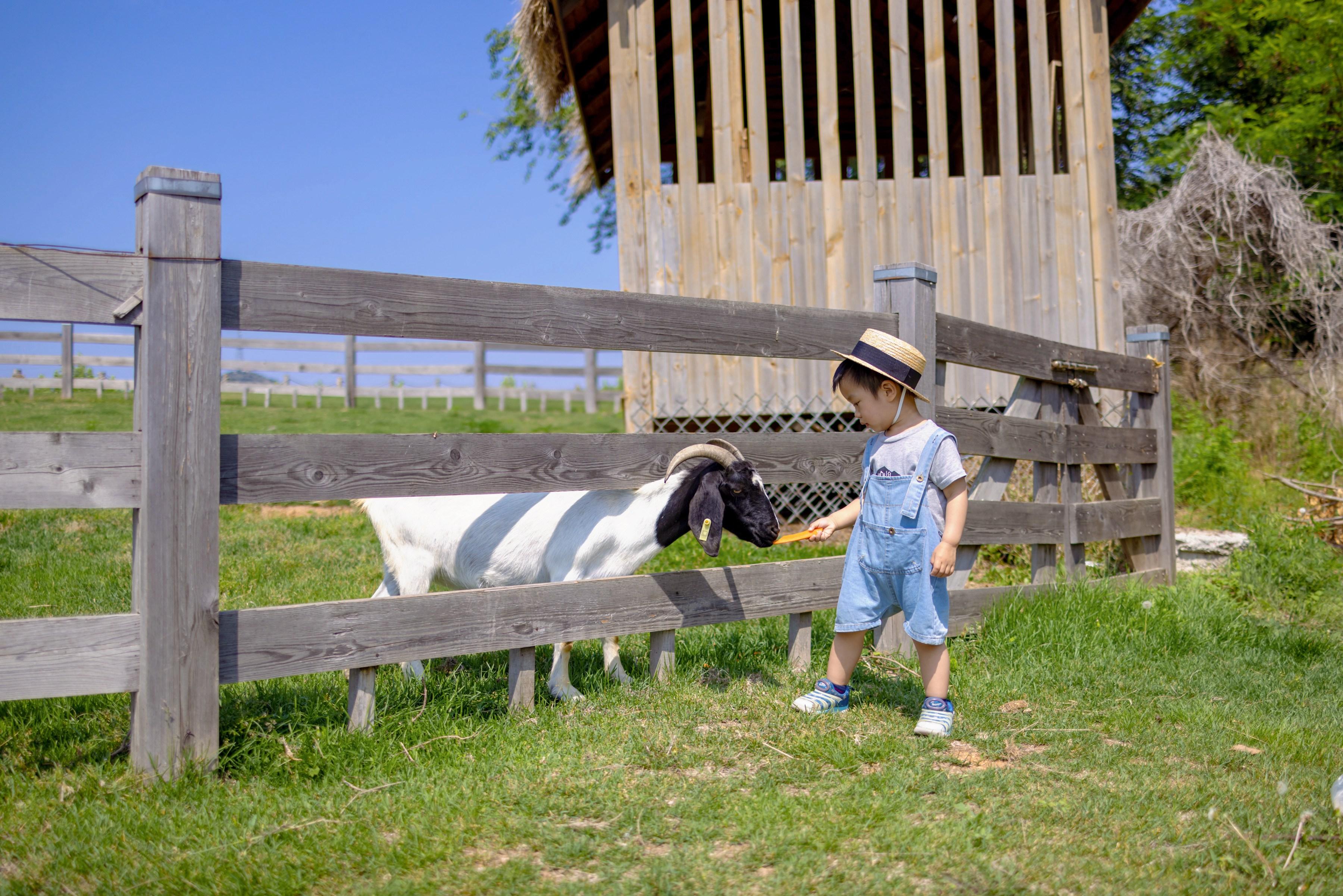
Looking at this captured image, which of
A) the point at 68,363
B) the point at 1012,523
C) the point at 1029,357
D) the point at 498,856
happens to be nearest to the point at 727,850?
the point at 498,856

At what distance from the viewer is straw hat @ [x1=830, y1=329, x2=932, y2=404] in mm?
4035

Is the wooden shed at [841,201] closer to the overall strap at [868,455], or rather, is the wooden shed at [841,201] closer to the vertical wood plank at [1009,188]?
the vertical wood plank at [1009,188]

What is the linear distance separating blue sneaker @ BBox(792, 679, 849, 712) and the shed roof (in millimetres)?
7704

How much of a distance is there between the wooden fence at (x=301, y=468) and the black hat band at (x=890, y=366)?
0.74m

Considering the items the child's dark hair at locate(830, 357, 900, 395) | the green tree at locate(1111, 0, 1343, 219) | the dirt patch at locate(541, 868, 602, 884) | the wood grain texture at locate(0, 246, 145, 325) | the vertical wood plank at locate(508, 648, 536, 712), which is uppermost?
the green tree at locate(1111, 0, 1343, 219)

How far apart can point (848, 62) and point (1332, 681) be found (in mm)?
11710

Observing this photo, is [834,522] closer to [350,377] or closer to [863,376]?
[863,376]

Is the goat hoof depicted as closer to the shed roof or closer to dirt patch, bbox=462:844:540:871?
dirt patch, bbox=462:844:540:871

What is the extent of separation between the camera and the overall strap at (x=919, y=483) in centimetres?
404

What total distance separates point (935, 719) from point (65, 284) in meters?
3.51

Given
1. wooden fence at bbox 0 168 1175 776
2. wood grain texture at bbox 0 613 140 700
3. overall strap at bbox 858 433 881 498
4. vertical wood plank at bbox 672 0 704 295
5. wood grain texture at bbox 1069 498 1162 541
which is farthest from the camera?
vertical wood plank at bbox 672 0 704 295

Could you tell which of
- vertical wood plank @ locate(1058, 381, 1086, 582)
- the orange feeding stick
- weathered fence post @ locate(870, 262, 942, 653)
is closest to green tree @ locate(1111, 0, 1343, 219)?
vertical wood plank @ locate(1058, 381, 1086, 582)

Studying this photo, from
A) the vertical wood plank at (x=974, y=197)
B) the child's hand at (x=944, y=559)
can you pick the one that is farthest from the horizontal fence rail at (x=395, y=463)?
the vertical wood plank at (x=974, y=197)

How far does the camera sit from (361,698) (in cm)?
377
